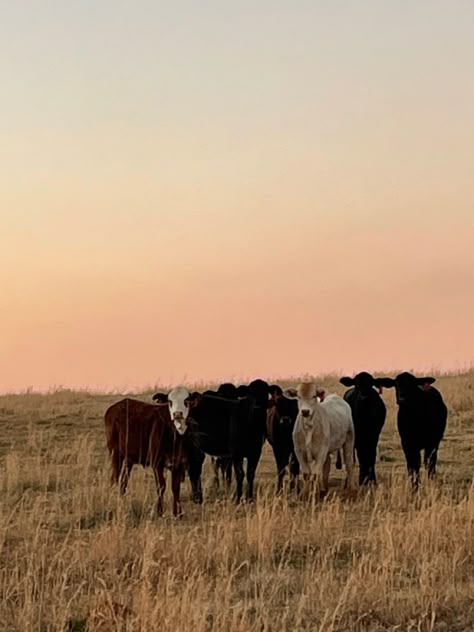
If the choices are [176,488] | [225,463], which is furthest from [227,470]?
[176,488]

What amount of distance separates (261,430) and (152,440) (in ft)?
6.58

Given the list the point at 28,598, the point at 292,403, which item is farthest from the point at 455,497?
the point at 28,598

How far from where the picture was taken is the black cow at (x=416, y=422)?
1421 centimetres

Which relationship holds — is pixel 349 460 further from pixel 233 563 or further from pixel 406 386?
pixel 233 563

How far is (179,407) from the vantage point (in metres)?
12.1

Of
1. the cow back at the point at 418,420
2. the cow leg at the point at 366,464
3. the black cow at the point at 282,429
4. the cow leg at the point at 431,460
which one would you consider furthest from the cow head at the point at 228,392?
the cow leg at the point at 431,460

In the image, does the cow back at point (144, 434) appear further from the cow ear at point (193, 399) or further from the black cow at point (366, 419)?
the black cow at point (366, 419)

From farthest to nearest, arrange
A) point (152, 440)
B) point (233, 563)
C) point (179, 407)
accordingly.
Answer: point (152, 440) → point (179, 407) → point (233, 563)

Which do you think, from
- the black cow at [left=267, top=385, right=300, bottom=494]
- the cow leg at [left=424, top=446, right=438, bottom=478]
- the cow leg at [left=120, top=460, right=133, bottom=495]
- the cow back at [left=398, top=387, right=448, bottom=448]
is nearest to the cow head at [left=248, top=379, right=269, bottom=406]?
the black cow at [left=267, top=385, right=300, bottom=494]

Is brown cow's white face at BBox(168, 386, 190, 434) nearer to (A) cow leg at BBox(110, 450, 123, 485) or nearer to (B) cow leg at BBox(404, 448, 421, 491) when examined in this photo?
(A) cow leg at BBox(110, 450, 123, 485)

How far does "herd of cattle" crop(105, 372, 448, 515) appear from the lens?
1254 centimetres

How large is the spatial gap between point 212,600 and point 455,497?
5.97 meters

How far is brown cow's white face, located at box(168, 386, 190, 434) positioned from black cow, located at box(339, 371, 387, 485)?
3.60m

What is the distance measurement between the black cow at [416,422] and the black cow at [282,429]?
1.60 meters
